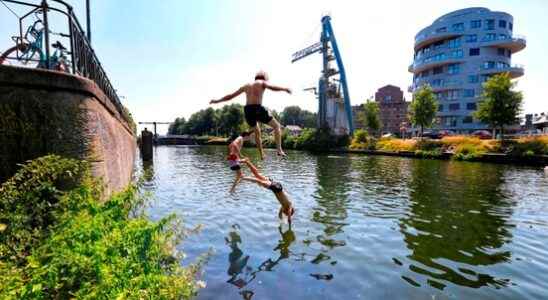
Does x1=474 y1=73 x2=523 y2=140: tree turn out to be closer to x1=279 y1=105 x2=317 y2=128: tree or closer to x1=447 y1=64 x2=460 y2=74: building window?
x1=447 y1=64 x2=460 y2=74: building window

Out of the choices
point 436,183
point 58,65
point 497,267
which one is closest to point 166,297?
point 497,267

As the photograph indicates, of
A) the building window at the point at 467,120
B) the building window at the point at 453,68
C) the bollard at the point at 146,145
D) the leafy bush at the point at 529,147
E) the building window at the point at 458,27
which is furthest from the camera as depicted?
the building window at the point at 453,68

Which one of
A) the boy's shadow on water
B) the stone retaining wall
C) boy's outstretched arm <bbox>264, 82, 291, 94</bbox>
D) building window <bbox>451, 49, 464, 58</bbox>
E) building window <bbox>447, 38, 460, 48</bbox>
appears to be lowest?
the boy's shadow on water

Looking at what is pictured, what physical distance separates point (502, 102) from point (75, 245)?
54293 millimetres

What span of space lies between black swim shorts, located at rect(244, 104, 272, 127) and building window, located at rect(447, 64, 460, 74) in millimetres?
89488

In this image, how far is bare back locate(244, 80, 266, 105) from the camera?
26.7ft

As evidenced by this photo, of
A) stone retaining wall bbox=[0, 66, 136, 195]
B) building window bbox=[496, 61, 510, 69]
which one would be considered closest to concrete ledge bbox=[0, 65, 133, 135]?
stone retaining wall bbox=[0, 66, 136, 195]

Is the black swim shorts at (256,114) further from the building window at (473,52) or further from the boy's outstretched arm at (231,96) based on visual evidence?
the building window at (473,52)

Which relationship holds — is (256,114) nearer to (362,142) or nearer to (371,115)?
(362,142)

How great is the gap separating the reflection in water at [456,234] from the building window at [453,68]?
7609 centimetres

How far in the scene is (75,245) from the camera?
4.26 metres

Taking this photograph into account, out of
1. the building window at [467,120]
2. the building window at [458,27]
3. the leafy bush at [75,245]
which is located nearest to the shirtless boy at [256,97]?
the leafy bush at [75,245]

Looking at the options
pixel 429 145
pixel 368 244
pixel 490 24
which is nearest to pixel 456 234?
pixel 368 244

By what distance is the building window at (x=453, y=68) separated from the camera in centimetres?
8138
